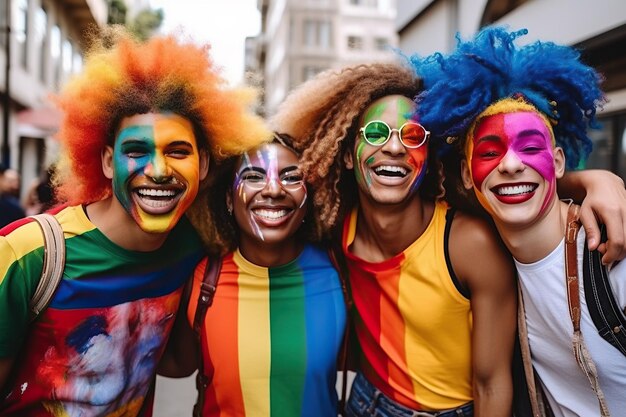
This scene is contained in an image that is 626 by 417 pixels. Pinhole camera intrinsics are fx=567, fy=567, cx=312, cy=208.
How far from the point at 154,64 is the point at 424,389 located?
1.96m

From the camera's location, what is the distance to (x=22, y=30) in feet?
47.1

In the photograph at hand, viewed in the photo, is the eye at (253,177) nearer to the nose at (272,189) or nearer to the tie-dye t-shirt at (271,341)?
the nose at (272,189)

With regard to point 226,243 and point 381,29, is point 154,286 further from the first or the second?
point 381,29

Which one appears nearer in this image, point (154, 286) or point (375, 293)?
point (154, 286)

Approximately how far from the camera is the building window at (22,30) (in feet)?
45.6

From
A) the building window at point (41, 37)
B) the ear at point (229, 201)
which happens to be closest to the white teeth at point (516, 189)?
the ear at point (229, 201)

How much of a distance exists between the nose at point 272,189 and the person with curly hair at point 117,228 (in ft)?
0.73

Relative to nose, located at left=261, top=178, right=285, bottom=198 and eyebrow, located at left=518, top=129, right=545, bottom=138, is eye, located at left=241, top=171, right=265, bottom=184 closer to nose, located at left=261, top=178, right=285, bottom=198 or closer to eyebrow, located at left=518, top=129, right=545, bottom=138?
nose, located at left=261, top=178, right=285, bottom=198

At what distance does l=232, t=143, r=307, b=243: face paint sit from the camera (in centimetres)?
275

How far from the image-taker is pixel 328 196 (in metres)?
2.96

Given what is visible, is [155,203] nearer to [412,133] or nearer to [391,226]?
[391,226]

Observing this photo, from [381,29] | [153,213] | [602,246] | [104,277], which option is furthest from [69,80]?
[381,29]

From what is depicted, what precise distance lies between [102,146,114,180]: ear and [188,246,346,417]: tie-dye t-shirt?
65cm

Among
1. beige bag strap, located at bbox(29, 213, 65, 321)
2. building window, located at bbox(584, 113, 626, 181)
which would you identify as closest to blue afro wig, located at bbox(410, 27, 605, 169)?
beige bag strap, located at bbox(29, 213, 65, 321)
